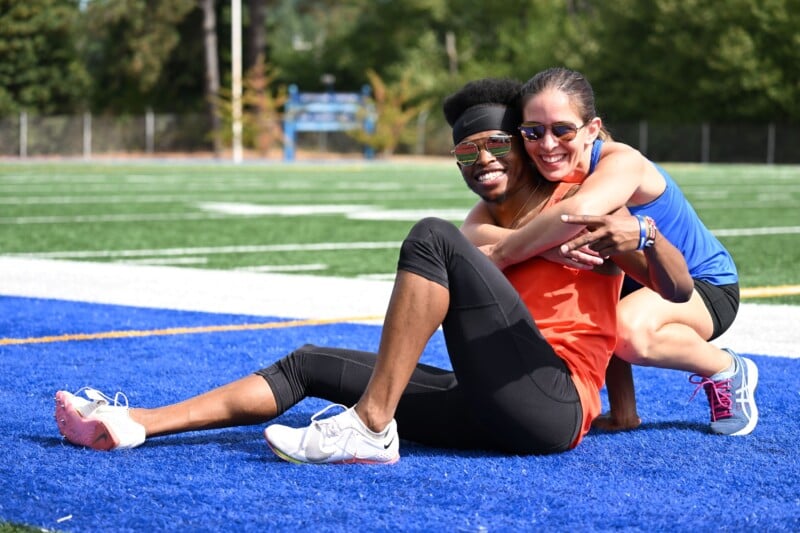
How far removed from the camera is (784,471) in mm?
4102

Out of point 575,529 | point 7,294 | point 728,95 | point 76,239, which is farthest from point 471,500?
point 728,95

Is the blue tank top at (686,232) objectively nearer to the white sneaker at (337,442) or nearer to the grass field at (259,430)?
the grass field at (259,430)

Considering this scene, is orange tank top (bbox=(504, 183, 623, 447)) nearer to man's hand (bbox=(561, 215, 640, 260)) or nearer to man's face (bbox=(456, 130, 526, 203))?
man's face (bbox=(456, 130, 526, 203))

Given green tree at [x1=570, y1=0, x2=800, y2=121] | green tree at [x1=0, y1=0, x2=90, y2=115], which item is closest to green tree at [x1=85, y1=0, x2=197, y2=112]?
green tree at [x1=0, y1=0, x2=90, y2=115]

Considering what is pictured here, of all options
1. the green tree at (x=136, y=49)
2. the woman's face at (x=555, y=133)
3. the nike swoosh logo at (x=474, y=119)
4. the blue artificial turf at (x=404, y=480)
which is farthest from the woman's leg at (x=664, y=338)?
the green tree at (x=136, y=49)

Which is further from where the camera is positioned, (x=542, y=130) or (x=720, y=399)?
(x=720, y=399)

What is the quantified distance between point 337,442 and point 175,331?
10.2 feet

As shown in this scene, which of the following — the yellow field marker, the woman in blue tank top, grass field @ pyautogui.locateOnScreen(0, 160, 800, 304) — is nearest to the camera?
the woman in blue tank top

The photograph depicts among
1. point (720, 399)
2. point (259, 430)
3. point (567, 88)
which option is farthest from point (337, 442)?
point (720, 399)

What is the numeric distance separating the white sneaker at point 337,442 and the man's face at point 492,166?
828mm

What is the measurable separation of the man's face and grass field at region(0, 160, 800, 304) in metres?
4.46

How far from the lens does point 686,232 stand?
15.6 feet

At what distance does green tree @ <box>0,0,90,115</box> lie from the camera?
51.6 m

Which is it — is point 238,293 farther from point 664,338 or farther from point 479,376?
point 479,376
